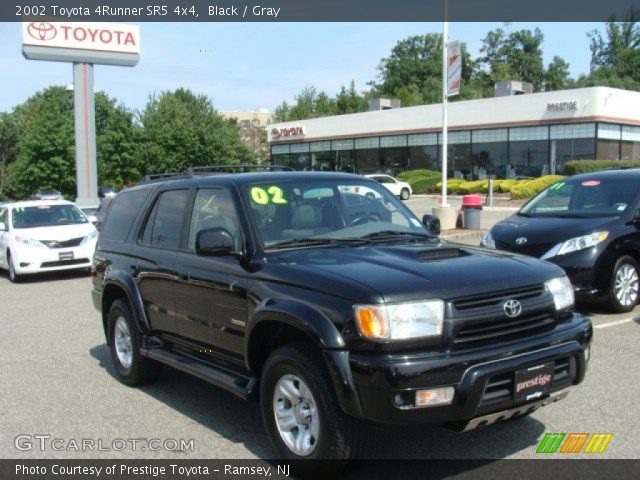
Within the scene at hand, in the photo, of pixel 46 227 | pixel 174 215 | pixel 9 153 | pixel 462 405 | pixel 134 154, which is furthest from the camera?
pixel 9 153

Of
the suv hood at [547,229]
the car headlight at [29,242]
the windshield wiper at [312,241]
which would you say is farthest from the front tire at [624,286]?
the car headlight at [29,242]

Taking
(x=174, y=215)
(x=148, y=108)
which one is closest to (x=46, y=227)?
(x=174, y=215)

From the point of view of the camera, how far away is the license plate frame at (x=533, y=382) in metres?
3.82

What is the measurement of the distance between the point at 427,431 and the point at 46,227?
11.7 metres

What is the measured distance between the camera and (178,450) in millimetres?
4730

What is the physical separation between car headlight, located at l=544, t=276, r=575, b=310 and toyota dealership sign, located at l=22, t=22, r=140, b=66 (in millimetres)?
32429

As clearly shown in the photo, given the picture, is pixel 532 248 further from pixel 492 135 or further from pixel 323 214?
pixel 492 135

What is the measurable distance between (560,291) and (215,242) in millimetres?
2277

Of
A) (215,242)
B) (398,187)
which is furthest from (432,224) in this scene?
(398,187)

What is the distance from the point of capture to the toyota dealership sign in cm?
3222

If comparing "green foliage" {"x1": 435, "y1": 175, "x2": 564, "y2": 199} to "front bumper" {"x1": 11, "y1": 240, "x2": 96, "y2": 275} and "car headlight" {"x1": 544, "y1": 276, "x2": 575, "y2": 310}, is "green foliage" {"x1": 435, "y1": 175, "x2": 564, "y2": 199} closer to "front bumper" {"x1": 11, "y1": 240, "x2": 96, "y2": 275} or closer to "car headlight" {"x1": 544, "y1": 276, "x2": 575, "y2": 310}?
"front bumper" {"x1": 11, "y1": 240, "x2": 96, "y2": 275}

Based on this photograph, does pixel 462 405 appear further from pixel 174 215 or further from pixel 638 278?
pixel 638 278

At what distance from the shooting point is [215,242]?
456cm

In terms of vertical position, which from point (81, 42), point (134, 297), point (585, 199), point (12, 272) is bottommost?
point (12, 272)
